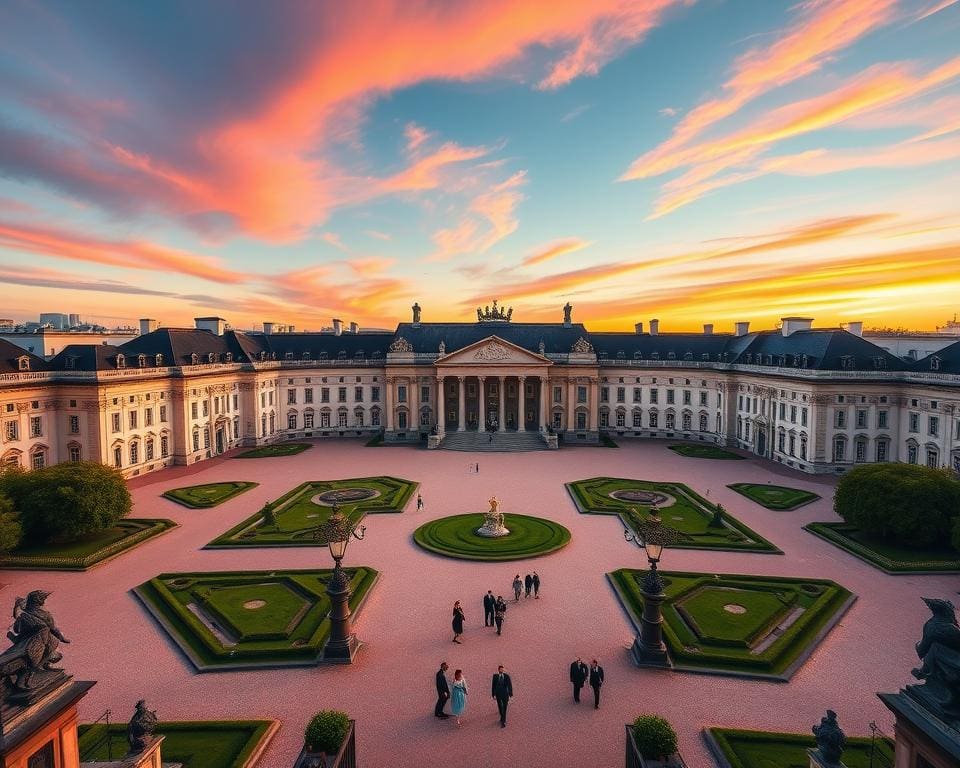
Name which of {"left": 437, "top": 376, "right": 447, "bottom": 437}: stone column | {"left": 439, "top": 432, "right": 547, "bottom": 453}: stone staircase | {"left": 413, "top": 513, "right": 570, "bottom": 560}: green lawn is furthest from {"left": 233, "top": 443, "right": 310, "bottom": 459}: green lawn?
{"left": 413, "top": 513, "right": 570, "bottom": 560}: green lawn

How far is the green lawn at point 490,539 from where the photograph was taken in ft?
113

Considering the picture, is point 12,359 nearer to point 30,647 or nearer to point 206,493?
point 206,493

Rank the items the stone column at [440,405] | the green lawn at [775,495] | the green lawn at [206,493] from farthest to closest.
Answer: the stone column at [440,405] < the green lawn at [206,493] < the green lawn at [775,495]

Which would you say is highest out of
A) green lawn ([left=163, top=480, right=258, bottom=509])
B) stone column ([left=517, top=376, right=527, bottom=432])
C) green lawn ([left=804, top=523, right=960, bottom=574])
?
stone column ([left=517, top=376, right=527, bottom=432])

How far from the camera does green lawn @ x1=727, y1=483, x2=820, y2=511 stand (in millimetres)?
45300

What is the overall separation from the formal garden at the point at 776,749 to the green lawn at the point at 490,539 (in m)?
16.7

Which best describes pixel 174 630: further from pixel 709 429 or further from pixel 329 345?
pixel 709 429

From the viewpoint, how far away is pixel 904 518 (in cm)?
3453

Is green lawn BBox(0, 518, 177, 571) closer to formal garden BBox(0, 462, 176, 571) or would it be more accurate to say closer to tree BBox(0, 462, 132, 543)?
formal garden BBox(0, 462, 176, 571)

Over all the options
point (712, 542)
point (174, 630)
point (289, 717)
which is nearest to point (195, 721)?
point (289, 717)

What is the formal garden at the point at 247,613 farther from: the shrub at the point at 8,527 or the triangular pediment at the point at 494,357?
the triangular pediment at the point at 494,357

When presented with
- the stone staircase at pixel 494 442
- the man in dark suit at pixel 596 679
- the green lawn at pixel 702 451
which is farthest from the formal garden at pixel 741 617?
the stone staircase at pixel 494 442

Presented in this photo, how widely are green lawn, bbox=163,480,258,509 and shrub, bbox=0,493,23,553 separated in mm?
12726

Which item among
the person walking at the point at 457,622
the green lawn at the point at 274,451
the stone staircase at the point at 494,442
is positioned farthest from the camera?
the stone staircase at the point at 494,442
